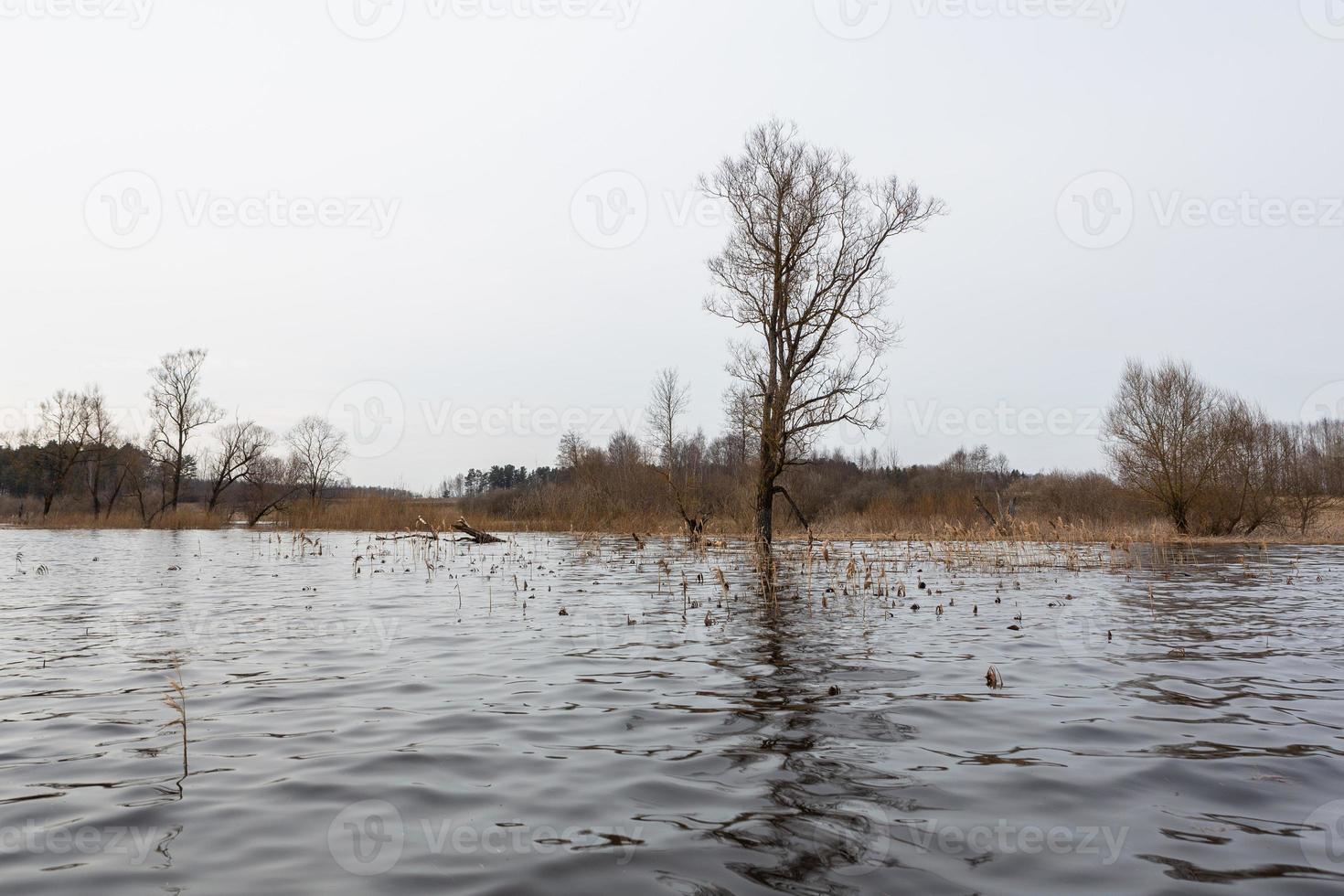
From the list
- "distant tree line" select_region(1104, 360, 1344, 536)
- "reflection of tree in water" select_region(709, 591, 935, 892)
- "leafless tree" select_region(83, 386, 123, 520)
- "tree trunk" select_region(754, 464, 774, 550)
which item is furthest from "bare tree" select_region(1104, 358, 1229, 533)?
"leafless tree" select_region(83, 386, 123, 520)

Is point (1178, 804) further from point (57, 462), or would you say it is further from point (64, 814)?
point (57, 462)

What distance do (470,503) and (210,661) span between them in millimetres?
48081

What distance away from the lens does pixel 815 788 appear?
4.05m

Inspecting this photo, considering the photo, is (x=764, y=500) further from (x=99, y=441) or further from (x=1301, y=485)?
(x=99, y=441)

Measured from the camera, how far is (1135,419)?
35188 mm

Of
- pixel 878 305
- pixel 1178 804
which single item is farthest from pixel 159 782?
pixel 878 305

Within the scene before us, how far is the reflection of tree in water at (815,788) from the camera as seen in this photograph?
3.12 m

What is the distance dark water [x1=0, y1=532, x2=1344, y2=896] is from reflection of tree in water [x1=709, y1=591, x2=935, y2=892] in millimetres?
21

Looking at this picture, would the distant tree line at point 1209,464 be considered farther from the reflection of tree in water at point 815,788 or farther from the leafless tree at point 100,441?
the leafless tree at point 100,441

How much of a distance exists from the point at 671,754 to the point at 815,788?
941 mm

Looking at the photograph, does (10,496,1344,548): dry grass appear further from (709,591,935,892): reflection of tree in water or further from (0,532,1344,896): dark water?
→ (709,591,935,892): reflection of tree in water

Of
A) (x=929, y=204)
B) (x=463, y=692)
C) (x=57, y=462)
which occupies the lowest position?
(x=463, y=692)

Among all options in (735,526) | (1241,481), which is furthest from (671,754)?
(1241,481)

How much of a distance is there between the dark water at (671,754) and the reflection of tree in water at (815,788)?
21mm
